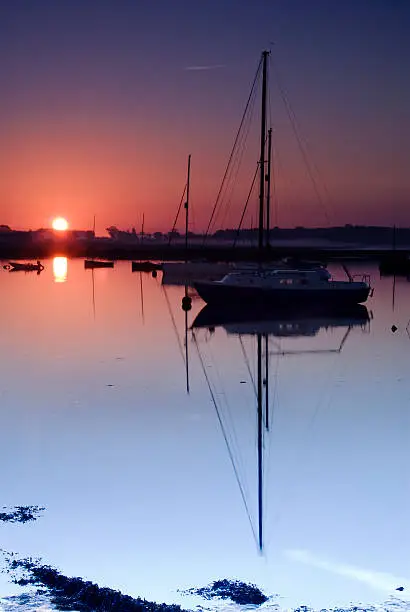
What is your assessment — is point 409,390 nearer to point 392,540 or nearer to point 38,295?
point 392,540

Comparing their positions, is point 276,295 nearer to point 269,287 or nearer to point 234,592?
point 269,287

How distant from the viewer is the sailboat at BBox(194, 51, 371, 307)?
1474 inches

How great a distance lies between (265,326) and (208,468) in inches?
785

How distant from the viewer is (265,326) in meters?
31.8

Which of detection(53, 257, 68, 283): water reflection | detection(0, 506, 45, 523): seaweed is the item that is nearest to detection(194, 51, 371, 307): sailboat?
detection(0, 506, 45, 523): seaweed

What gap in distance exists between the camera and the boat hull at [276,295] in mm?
37625

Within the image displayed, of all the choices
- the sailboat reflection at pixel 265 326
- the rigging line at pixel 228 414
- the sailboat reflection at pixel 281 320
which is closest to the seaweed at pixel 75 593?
the sailboat reflection at pixel 265 326

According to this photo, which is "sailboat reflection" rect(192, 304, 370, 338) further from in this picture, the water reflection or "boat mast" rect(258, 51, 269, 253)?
the water reflection

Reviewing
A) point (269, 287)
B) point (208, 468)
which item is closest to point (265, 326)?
point (269, 287)

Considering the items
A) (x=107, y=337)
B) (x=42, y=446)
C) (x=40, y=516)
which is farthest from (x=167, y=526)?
(x=107, y=337)

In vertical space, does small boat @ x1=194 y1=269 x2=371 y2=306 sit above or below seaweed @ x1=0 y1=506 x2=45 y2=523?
above

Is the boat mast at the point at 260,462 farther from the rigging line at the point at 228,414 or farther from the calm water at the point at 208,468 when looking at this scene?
the rigging line at the point at 228,414

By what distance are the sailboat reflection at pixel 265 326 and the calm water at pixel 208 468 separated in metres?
0.18

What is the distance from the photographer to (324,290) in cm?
3844
